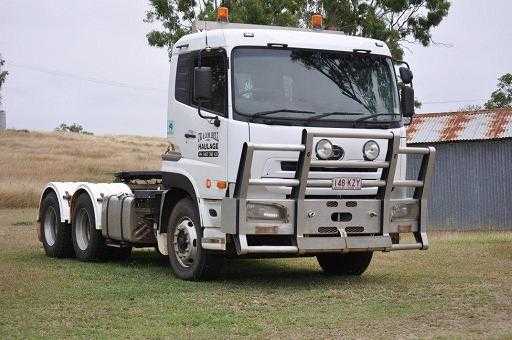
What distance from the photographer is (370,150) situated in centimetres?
1042

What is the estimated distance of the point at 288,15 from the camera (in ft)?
100

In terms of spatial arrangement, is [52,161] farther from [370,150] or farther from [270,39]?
[370,150]

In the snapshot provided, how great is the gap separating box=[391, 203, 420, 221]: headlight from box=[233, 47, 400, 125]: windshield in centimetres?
106

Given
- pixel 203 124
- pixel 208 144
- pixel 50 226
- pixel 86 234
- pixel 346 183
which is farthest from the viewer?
pixel 50 226

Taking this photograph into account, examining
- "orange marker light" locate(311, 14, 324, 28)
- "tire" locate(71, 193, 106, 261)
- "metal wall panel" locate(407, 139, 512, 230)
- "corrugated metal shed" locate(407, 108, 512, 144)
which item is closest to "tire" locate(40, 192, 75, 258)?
"tire" locate(71, 193, 106, 261)

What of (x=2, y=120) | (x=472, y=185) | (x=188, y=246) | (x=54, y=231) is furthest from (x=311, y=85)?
(x=2, y=120)

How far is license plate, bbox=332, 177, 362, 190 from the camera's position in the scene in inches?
408

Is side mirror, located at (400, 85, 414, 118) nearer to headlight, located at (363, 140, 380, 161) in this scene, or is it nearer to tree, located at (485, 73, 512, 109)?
headlight, located at (363, 140, 380, 161)

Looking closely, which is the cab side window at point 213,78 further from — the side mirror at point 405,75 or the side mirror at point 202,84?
the side mirror at point 405,75

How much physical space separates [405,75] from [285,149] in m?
2.13

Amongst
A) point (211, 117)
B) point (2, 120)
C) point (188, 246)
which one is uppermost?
point (2, 120)

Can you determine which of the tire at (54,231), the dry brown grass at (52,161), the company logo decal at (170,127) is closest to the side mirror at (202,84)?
the company logo decal at (170,127)

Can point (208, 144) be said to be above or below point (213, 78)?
below

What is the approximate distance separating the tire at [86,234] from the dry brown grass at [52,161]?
59.8 ft
